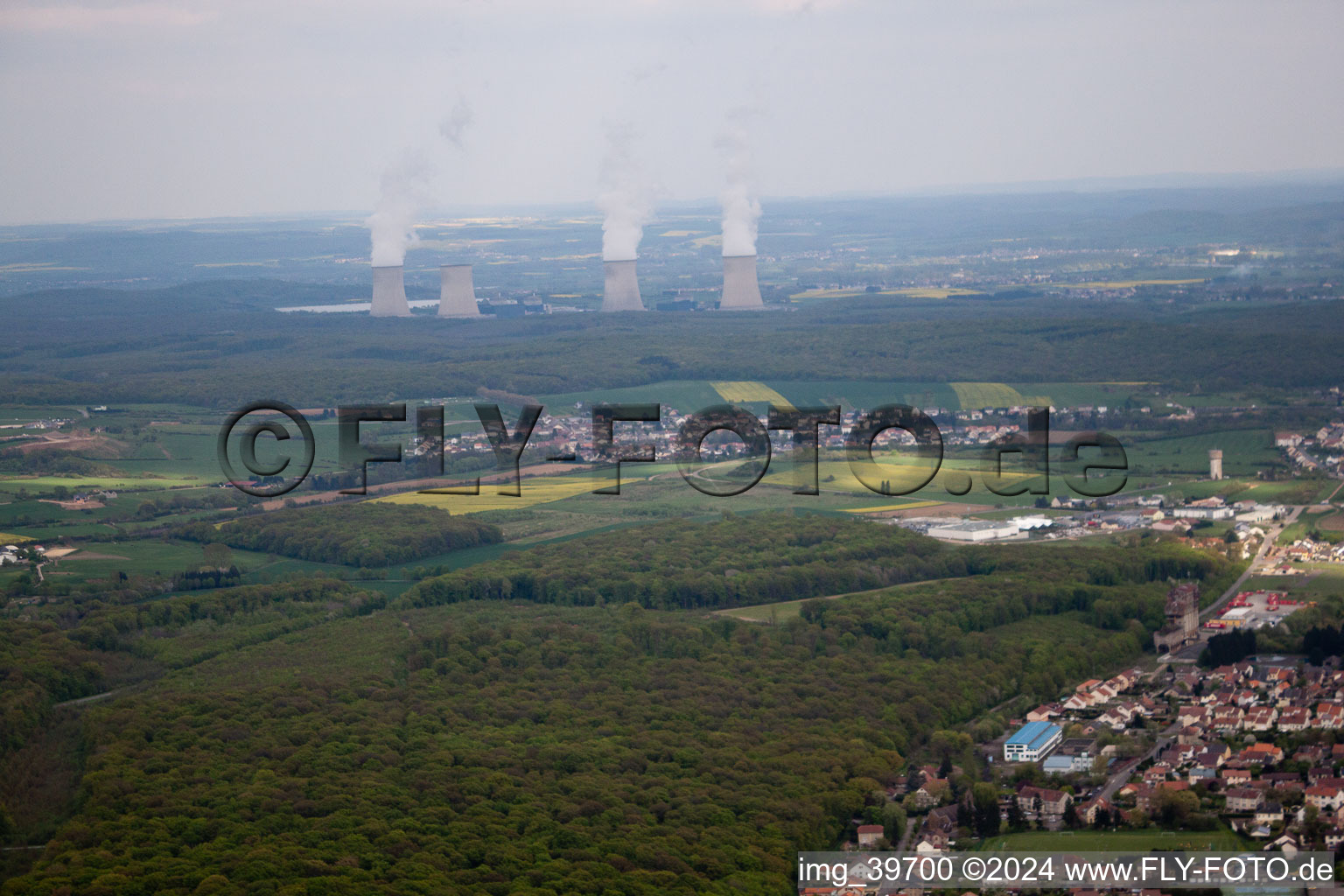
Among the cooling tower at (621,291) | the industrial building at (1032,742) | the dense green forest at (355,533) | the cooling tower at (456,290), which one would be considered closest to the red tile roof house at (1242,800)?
the industrial building at (1032,742)

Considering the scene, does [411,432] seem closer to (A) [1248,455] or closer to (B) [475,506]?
(B) [475,506]

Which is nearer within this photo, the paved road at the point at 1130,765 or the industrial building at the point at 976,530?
the paved road at the point at 1130,765

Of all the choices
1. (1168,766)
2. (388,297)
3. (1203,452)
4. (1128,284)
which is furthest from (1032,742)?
(1128,284)

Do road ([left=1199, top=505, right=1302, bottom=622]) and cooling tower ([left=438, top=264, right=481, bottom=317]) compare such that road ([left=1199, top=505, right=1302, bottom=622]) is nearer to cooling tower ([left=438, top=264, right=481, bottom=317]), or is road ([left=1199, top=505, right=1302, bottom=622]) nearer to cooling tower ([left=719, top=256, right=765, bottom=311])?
cooling tower ([left=719, top=256, right=765, bottom=311])

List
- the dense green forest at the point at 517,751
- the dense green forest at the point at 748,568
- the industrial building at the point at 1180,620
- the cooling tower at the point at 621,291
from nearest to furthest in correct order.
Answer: the dense green forest at the point at 517,751
the industrial building at the point at 1180,620
the dense green forest at the point at 748,568
the cooling tower at the point at 621,291

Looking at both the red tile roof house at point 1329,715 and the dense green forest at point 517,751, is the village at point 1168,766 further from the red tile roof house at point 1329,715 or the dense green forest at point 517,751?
the dense green forest at point 517,751

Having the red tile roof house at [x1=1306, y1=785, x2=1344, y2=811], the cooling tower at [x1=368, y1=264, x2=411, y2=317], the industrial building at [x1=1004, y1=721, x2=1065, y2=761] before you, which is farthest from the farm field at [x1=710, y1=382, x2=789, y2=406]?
the red tile roof house at [x1=1306, y1=785, x2=1344, y2=811]

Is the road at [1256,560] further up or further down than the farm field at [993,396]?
further down
